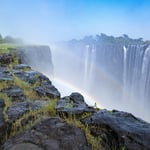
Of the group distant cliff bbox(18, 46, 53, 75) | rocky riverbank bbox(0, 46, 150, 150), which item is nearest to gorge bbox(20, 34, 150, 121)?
distant cliff bbox(18, 46, 53, 75)

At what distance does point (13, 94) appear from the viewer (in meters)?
7.65

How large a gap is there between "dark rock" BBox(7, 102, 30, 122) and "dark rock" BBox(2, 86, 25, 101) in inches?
→ 46.7

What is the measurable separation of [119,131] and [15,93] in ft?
13.6

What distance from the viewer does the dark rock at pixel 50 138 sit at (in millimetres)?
3830

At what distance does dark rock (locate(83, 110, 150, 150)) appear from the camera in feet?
13.6

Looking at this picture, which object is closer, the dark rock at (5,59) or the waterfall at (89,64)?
the dark rock at (5,59)

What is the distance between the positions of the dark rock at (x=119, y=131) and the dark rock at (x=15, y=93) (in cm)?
291

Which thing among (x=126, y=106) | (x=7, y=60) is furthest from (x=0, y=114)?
(x=126, y=106)

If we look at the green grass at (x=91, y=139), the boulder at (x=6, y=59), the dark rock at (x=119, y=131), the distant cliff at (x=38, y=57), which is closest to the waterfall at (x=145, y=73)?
the distant cliff at (x=38, y=57)

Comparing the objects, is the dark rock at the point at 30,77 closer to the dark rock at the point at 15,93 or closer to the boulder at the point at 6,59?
the dark rock at the point at 15,93

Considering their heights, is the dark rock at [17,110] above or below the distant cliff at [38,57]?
above

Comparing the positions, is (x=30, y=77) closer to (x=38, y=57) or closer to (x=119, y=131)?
(x=119, y=131)

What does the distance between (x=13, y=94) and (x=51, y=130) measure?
375cm

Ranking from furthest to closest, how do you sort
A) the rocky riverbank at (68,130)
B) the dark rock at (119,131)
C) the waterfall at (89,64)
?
the waterfall at (89,64) → the dark rock at (119,131) → the rocky riverbank at (68,130)
